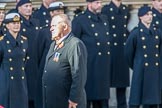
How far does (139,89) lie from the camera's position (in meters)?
10.6

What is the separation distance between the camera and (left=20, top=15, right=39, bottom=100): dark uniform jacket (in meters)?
10.8

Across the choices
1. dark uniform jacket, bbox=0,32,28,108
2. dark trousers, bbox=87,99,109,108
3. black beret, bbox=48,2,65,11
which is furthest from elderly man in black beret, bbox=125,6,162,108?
dark uniform jacket, bbox=0,32,28,108

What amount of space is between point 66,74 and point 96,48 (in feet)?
9.81

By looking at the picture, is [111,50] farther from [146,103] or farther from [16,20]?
[16,20]

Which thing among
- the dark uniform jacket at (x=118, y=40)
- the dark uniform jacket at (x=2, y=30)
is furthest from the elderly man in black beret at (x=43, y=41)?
the dark uniform jacket at (x=118, y=40)

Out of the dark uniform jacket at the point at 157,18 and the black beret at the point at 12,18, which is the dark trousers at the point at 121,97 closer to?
the dark uniform jacket at the point at 157,18

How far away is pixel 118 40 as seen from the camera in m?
11.5

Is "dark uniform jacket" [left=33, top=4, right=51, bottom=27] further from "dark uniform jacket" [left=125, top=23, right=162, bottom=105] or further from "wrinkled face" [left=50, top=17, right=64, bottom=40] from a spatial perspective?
"wrinkled face" [left=50, top=17, right=64, bottom=40]

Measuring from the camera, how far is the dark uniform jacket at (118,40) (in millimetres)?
11414

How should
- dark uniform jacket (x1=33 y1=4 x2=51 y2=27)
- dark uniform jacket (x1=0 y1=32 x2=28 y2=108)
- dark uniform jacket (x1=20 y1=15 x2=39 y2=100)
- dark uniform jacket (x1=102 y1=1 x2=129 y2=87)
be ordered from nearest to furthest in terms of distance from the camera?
dark uniform jacket (x1=0 y1=32 x2=28 y2=108)
dark uniform jacket (x1=20 y1=15 x2=39 y2=100)
dark uniform jacket (x1=33 y1=4 x2=51 y2=27)
dark uniform jacket (x1=102 y1=1 x2=129 y2=87)

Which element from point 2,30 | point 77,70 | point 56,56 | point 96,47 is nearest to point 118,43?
point 96,47

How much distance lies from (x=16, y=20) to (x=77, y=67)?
7.03 feet

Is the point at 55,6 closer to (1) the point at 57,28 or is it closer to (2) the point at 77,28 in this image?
(2) the point at 77,28

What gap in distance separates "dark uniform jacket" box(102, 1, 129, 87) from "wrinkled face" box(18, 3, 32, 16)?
1268 millimetres
